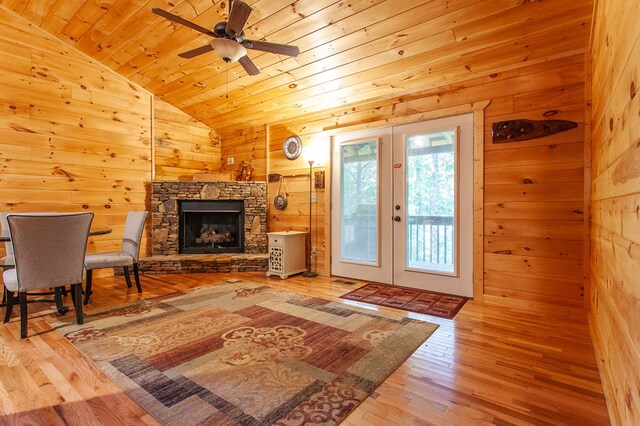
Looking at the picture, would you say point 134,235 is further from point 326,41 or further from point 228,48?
point 326,41

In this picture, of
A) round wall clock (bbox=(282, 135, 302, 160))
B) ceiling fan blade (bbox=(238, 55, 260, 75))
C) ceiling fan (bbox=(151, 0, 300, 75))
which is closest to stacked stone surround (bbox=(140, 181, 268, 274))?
round wall clock (bbox=(282, 135, 302, 160))

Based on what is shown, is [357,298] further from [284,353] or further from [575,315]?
[575,315]

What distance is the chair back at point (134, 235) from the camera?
3924mm

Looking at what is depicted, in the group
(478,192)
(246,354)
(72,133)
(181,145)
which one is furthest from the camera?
(181,145)

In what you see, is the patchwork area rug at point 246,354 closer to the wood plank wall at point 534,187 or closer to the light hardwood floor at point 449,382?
the light hardwood floor at point 449,382

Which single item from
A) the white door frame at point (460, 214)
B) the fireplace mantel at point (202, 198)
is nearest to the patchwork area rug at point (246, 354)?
the white door frame at point (460, 214)

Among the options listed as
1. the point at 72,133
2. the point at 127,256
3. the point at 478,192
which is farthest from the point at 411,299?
the point at 72,133

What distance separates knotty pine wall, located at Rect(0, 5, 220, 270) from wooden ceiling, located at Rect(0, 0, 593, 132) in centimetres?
28

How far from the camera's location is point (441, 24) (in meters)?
2.91

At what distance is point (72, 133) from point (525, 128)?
5.53 metres

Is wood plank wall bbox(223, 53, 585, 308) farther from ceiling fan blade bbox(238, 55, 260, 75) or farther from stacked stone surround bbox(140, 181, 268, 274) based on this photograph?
stacked stone surround bbox(140, 181, 268, 274)

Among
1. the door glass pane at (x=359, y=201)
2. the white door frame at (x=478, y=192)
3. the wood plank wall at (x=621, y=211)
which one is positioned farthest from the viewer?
the door glass pane at (x=359, y=201)

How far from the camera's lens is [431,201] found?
387 cm

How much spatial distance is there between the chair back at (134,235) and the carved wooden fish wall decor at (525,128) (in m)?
4.09
